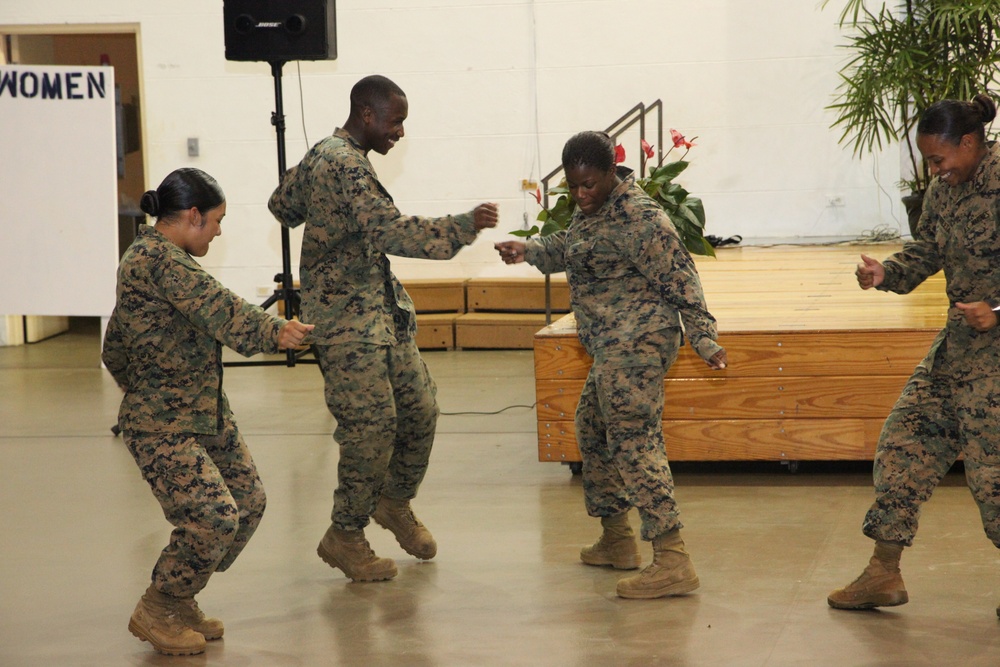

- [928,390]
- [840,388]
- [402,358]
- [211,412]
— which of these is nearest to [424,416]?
[402,358]

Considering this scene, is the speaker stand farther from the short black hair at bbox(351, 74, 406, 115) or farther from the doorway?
the short black hair at bbox(351, 74, 406, 115)

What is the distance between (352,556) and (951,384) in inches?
65.9

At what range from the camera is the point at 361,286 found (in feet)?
10.8

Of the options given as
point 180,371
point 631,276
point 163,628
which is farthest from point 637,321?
point 163,628

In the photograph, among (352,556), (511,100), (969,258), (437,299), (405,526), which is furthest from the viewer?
(511,100)

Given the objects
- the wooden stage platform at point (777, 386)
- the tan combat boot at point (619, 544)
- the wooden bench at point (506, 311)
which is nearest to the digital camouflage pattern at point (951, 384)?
the tan combat boot at point (619, 544)

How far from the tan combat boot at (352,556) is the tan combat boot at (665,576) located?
0.70 metres

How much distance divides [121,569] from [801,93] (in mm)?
6204

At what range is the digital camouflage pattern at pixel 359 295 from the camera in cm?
316

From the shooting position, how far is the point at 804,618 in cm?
302

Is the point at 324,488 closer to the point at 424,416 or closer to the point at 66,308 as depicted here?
the point at 424,416

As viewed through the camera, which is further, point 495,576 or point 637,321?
point 495,576

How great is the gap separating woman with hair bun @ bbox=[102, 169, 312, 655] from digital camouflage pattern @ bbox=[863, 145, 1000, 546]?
1468 mm

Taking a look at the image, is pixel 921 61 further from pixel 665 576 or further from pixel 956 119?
pixel 665 576
